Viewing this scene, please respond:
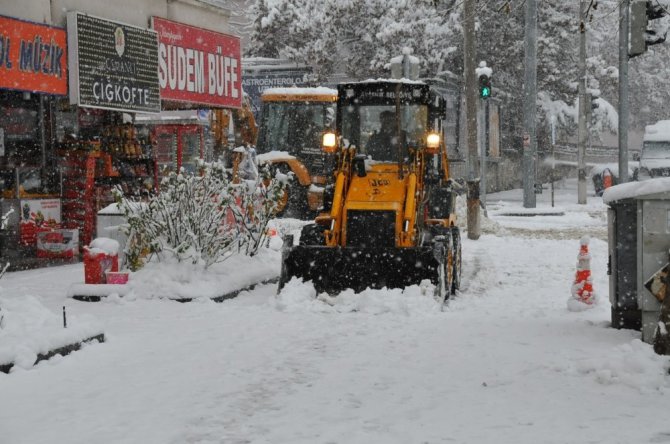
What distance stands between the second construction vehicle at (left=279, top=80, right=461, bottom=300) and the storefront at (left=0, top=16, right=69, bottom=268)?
543 cm

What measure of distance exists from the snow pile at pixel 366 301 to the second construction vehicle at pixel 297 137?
14230 millimetres

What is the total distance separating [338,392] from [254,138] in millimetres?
20724

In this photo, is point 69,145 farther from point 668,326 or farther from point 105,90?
point 668,326

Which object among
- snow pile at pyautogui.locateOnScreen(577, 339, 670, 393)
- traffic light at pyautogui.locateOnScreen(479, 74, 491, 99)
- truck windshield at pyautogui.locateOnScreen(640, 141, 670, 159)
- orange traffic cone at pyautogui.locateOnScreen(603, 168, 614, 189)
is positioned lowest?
snow pile at pyautogui.locateOnScreen(577, 339, 670, 393)

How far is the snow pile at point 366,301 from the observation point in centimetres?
1062

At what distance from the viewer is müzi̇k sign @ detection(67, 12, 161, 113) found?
1656cm

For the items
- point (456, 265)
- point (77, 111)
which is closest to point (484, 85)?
point (77, 111)

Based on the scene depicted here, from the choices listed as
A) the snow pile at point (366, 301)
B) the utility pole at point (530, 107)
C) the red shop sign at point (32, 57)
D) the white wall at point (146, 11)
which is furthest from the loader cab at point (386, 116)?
the utility pole at point (530, 107)

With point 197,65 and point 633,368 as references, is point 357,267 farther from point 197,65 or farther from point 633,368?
point 197,65

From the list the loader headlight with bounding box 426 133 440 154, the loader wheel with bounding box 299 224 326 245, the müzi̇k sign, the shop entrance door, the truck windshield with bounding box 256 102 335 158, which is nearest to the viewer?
the loader wheel with bounding box 299 224 326 245

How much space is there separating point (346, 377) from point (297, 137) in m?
19.0

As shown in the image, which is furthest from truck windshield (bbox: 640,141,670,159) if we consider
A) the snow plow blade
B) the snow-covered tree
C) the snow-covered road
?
the snow plow blade

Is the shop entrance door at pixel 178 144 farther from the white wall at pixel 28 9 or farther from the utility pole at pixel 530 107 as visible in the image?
the utility pole at pixel 530 107

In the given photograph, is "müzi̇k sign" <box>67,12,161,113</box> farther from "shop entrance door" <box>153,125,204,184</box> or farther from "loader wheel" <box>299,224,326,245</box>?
"loader wheel" <box>299,224,326,245</box>
